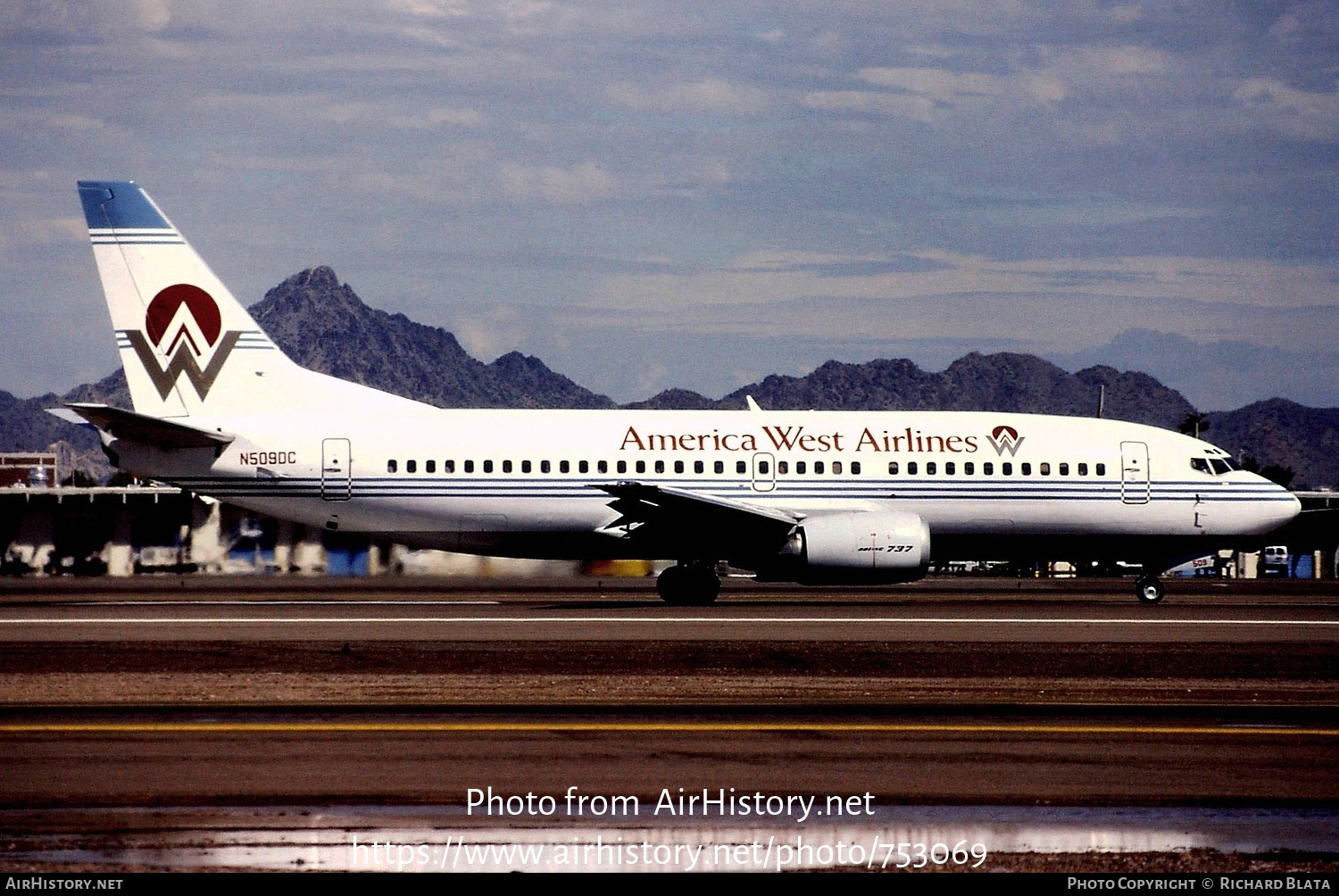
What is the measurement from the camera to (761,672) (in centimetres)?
1731

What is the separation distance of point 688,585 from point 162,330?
471 inches

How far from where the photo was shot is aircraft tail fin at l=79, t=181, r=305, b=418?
3005 centimetres

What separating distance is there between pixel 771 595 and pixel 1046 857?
23.6 m

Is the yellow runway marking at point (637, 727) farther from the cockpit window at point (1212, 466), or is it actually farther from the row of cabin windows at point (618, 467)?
the cockpit window at point (1212, 466)

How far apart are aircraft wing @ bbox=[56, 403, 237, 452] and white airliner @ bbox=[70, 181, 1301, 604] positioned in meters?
0.04

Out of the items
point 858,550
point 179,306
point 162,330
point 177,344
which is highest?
point 179,306

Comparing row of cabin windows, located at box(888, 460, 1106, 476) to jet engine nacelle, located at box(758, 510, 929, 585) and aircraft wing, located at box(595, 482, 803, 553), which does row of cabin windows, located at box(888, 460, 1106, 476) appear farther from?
aircraft wing, located at box(595, 482, 803, 553)

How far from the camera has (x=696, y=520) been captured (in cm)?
2888

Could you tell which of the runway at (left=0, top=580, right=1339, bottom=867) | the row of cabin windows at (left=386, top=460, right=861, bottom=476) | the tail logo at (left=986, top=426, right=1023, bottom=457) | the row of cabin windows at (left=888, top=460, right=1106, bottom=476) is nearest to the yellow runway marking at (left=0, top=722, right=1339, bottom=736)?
the runway at (left=0, top=580, right=1339, bottom=867)

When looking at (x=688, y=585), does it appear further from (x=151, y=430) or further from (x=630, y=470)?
(x=151, y=430)

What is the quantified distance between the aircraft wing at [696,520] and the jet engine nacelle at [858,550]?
0.64 metres

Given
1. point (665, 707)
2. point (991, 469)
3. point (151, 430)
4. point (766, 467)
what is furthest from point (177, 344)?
point (665, 707)
